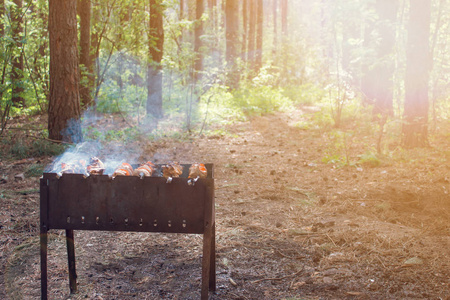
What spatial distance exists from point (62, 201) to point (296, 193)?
4.13m

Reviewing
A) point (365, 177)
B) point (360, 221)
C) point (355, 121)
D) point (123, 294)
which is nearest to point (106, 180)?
point (123, 294)

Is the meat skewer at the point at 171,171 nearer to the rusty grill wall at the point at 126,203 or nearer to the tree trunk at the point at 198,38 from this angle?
the rusty grill wall at the point at 126,203

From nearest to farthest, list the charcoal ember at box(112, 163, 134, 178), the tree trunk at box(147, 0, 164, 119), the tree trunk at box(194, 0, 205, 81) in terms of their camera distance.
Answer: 1. the charcoal ember at box(112, 163, 134, 178)
2. the tree trunk at box(147, 0, 164, 119)
3. the tree trunk at box(194, 0, 205, 81)

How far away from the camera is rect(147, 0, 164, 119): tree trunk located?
12.2m

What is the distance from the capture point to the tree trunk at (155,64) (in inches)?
480

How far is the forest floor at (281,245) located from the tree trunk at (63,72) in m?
0.81

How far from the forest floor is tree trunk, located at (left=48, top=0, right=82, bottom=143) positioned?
2.67 ft

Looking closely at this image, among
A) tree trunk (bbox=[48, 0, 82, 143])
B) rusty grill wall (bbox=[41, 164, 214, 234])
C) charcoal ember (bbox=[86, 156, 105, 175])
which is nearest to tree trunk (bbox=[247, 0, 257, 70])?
tree trunk (bbox=[48, 0, 82, 143])

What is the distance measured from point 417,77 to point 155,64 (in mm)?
7406

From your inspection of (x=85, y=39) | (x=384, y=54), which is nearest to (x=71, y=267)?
(x=85, y=39)

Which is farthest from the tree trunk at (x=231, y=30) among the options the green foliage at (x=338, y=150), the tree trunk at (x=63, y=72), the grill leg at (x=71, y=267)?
the grill leg at (x=71, y=267)

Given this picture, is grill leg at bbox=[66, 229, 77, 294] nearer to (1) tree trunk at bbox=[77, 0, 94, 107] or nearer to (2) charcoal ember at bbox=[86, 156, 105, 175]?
(2) charcoal ember at bbox=[86, 156, 105, 175]

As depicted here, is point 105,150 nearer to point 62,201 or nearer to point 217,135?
point 217,135

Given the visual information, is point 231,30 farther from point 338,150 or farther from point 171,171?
point 171,171
